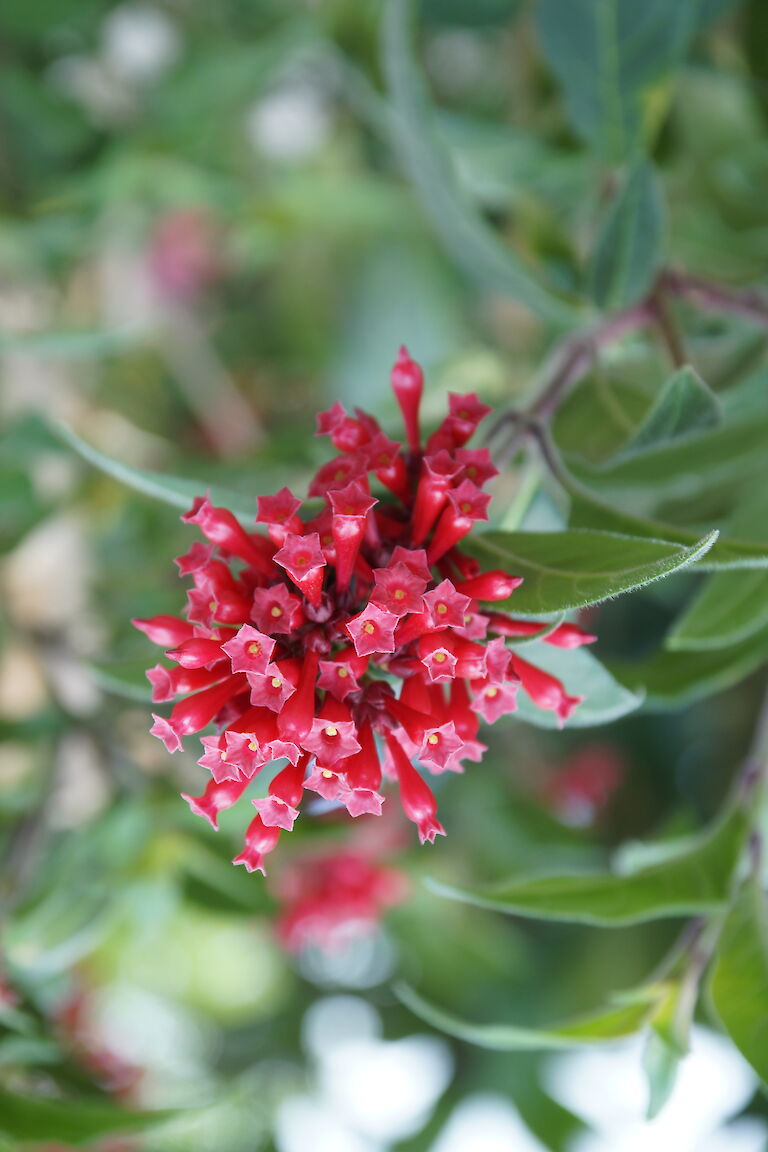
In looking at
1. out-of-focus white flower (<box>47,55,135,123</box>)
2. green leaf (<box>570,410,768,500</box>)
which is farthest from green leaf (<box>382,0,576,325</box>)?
out-of-focus white flower (<box>47,55,135,123</box>)

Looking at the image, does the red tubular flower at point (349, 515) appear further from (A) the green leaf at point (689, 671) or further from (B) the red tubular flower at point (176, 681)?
(A) the green leaf at point (689, 671)

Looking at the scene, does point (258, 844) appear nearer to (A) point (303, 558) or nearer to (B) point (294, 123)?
(A) point (303, 558)

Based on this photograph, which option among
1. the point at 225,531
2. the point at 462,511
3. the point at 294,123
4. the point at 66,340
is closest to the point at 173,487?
the point at 225,531

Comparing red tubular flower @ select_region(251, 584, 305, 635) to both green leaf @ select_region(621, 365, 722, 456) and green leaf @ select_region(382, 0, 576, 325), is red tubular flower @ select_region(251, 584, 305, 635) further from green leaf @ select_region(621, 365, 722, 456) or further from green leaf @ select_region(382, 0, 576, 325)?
green leaf @ select_region(382, 0, 576, 325)

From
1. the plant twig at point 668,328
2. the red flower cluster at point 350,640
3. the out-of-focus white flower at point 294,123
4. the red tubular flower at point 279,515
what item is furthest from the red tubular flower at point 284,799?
the out-of-focus white flower at point 294,123

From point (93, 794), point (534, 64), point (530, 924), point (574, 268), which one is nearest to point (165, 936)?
point (93, 794)

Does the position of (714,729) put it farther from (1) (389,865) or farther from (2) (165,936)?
(2) (165,936)
